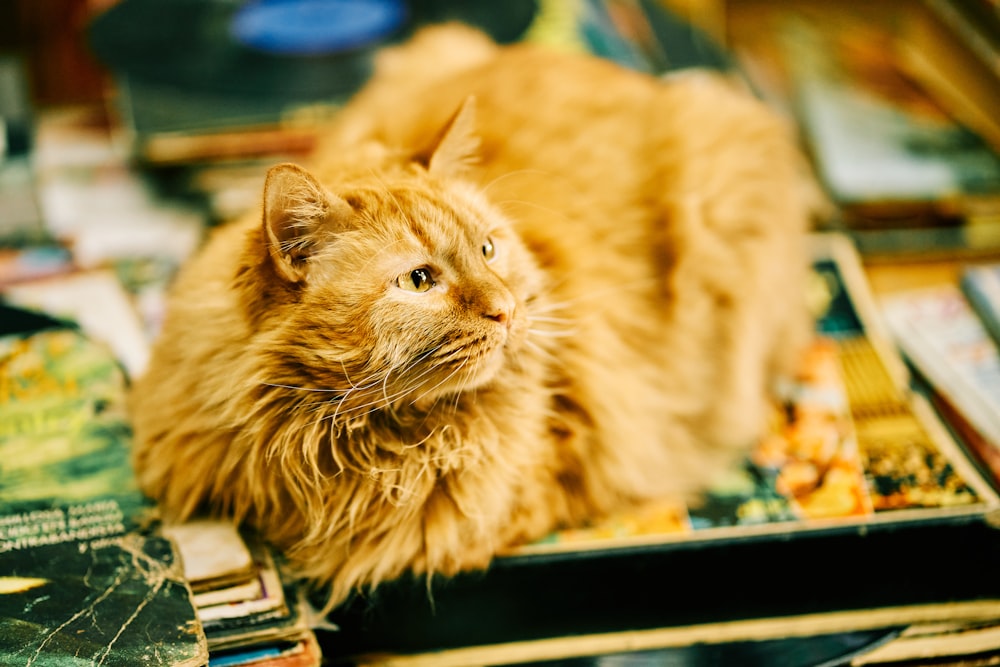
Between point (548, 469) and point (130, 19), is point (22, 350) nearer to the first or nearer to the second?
point (548, 469)

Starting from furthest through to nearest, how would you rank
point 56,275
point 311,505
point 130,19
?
point 130,19
point 56,275
point 311,505

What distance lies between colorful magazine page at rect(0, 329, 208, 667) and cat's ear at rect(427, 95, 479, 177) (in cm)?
60

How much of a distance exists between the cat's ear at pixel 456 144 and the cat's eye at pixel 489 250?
12 cm

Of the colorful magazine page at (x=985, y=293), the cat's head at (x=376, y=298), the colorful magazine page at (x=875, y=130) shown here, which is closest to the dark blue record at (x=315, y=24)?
the colorful magazine page at (x=875, y=130)

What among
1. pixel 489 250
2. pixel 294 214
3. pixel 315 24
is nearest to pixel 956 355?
pixel 489 250

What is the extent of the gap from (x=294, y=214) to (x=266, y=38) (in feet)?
4.50

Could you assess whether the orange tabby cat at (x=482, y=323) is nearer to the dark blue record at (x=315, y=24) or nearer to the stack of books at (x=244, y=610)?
the stack of books at (x=244, y=610)

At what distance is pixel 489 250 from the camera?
1.06 m

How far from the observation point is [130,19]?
2.05m

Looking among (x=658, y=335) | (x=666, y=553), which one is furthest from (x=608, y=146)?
(x=666, y=553)

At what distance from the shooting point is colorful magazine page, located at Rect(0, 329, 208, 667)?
942 millimetres

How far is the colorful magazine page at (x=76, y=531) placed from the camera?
94cm

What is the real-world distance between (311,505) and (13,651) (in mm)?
349

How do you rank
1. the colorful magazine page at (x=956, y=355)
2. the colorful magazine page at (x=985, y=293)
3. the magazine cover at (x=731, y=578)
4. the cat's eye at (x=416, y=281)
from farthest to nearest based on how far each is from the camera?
1. the colorful magazine page at (x=985, y=293)
2. the colorful magazine page at (x=956, y=355)
3. the magazine cover at (x=731, y=578)
4. the cat's eye at (x=416, y=281)
